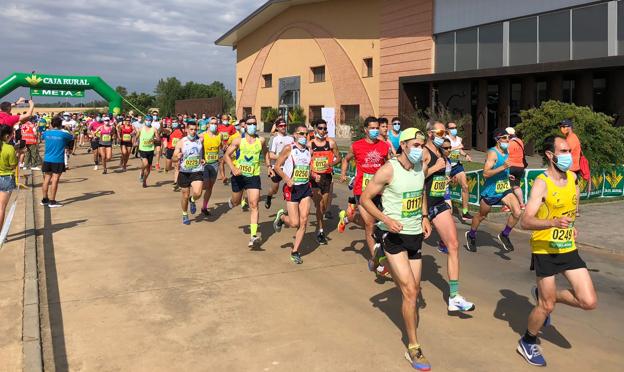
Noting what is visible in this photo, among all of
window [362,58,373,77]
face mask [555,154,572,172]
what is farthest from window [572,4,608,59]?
face mask [555,154,572,172]

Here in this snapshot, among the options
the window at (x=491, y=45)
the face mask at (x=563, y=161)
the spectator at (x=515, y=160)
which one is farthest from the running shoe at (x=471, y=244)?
the window at (x=491, y=45)

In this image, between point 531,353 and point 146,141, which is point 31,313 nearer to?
point 531,353

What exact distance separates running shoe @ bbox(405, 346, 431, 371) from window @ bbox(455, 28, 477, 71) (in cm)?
2498

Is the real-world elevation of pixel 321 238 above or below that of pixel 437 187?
below

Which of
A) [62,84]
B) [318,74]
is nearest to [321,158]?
[62,84]

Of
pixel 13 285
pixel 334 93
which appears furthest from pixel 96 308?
pixel 334 93

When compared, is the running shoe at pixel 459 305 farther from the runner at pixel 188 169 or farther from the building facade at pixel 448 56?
the building facade at pixel 448 56

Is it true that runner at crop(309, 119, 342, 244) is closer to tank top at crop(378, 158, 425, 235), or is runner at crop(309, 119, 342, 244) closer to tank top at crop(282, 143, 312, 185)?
tank top at crop(282, 143, 312, 185)

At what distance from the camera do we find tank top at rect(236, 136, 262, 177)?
27.7 ft

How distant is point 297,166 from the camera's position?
7.58 m

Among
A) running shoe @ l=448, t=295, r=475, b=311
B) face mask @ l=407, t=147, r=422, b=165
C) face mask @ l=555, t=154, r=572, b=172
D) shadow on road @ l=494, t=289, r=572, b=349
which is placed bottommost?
shadow on road @ l=494, t=289, r=572, b=349

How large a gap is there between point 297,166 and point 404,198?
10.4ft

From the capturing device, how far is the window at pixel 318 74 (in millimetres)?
42875

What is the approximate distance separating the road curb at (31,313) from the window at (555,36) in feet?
69.7
